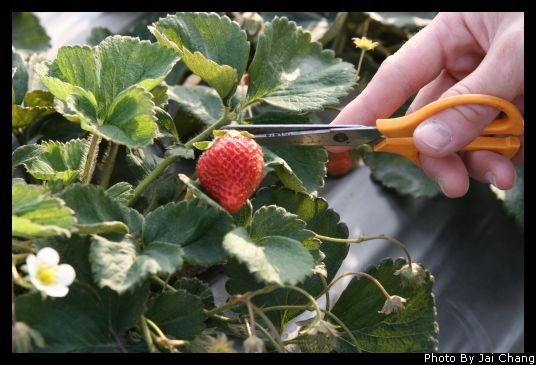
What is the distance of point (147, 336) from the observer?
84cm

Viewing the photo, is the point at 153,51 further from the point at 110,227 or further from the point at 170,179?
the point at 110,227

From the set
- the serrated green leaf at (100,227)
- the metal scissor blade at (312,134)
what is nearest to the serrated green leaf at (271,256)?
the serrated green leaf at (100,227)

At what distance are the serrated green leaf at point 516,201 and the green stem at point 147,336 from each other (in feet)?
2.42

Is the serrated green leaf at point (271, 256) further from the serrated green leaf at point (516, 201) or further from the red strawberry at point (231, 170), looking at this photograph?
the serrated green leaf at point (516, 201)

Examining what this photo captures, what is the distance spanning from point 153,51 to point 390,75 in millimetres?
414

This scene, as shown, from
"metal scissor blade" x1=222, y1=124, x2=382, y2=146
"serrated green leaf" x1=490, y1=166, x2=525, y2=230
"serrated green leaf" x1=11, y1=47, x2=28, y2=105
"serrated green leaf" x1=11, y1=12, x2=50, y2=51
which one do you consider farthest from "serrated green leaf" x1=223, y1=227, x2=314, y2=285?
"serrated green leaf" x1=11, y1=12, x2=50, y2=51

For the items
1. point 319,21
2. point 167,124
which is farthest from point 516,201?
point 167,124

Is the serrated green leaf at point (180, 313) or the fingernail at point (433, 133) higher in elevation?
the fingernail at point (433, 133)

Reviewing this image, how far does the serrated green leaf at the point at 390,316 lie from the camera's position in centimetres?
100

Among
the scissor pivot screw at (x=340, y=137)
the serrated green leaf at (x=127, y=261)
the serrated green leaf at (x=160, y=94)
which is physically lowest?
the serrated green leaf at (x=127, y=261)

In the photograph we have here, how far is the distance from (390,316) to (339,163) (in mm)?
448

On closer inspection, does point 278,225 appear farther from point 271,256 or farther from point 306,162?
point 306,162

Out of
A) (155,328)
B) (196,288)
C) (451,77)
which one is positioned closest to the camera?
(155,328)

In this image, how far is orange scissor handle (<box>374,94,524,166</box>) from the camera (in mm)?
1040
